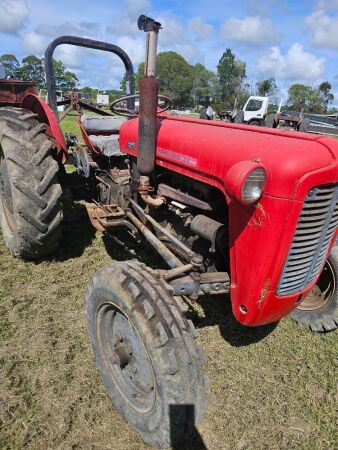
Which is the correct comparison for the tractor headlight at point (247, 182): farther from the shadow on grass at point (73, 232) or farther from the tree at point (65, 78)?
the tree at point (65, 78)

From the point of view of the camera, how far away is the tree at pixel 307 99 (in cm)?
6037

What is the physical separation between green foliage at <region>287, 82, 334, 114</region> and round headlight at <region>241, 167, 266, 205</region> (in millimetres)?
63528

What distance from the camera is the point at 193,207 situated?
2.40 meters

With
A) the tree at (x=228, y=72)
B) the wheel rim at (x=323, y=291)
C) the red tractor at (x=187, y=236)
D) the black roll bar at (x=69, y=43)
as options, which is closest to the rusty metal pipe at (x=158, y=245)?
the red tractor at (x=187, y=236)

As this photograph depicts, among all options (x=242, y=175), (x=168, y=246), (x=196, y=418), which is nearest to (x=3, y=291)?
(x=168, y=246)

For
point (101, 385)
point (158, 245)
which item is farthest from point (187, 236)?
point (101, 385)

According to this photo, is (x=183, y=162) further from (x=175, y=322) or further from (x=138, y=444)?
(x=138, y=444)

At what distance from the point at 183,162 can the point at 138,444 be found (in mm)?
1615

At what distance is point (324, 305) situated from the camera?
2.83m

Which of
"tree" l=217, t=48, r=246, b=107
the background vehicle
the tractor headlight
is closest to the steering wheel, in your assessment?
the tractor headlight

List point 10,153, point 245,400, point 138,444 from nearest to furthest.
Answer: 1. point 138,444
2. point 245,400
3. point 10,153

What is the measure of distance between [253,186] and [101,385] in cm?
151

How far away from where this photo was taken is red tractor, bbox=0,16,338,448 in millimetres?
1669

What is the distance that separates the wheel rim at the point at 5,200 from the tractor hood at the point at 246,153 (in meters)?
1.51
